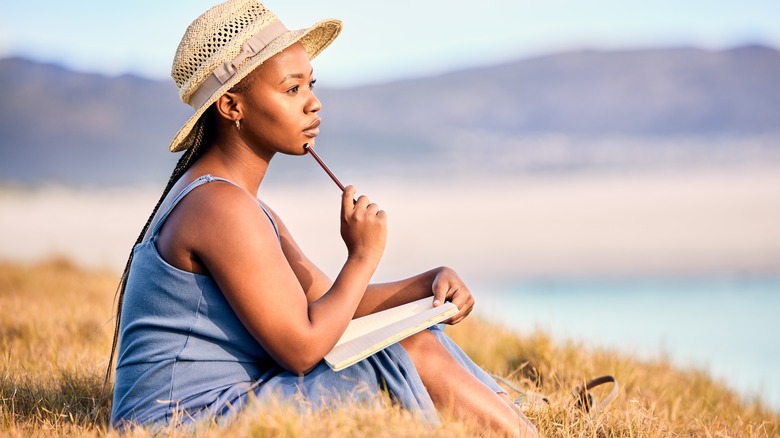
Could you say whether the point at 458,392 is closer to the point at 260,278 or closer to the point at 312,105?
the point at 260,278

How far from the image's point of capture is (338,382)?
2.50m

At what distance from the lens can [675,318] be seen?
1166 centimetres

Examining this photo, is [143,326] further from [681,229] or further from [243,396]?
[681,229]

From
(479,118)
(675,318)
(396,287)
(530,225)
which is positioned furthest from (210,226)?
(479,118)

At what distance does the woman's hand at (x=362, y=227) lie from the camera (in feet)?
8.15

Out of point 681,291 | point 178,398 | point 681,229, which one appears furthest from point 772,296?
point 178,398

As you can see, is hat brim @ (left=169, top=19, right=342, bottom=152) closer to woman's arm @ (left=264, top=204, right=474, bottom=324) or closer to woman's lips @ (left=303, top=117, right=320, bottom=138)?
woman's lips @ (left=303, top=117, right=320, bottom=138)

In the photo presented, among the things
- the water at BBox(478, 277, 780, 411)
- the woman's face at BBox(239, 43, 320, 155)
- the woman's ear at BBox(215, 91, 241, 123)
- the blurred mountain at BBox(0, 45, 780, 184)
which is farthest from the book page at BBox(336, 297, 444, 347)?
the blurred mountain at BBox(0, 45, 780, 184)

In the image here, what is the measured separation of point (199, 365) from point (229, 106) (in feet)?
2.45

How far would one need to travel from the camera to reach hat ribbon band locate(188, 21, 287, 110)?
261 centimetres

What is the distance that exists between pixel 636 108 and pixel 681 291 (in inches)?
2243

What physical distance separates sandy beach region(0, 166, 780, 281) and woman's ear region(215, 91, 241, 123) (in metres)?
5.93

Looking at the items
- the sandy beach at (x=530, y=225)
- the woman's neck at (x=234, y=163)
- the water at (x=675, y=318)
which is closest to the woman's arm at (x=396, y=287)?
the woman's neck at (x=234, y=163)

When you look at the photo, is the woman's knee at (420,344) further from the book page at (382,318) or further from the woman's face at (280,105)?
the woman's face at (280,105)
